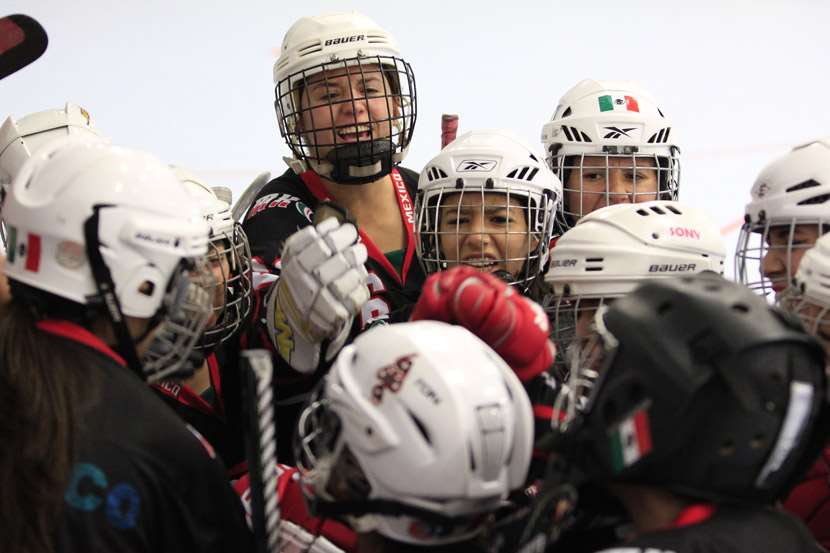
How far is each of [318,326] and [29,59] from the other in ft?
3.98

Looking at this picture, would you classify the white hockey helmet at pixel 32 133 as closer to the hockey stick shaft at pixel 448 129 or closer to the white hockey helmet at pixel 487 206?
the white hockey helmet at pixel 487 206

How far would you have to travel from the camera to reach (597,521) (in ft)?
4.49

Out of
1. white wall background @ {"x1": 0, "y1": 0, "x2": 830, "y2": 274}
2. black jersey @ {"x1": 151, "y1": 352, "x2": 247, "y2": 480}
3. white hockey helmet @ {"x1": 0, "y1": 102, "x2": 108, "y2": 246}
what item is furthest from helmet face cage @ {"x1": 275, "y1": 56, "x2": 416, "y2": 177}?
white wall background @ {"x1": 0, "y1": 0, "x2": 830, "y2": 274}

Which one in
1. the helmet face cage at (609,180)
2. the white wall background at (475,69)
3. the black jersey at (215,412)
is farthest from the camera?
the white wall background at (475,69)

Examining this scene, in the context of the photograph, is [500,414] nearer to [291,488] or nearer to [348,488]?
[348,488]

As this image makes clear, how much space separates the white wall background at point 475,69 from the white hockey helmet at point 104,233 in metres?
2.71

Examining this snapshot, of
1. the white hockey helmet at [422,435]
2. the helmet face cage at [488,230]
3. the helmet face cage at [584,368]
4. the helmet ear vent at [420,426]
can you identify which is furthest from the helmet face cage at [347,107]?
the helmet ear vent at [420,426]

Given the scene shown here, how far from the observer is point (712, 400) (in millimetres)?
1173

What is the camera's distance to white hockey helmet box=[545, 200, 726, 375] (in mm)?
1877

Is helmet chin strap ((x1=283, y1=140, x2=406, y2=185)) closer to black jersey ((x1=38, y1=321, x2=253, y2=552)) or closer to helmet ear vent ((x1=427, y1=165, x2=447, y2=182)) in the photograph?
helmet ear vent ((x1=427, y1=165, x2=447, y2=182))

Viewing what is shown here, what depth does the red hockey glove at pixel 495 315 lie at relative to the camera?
1.50 m

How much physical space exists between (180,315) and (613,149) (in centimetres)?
142

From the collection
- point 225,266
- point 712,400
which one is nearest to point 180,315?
point 225,266

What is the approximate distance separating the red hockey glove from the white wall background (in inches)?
112
